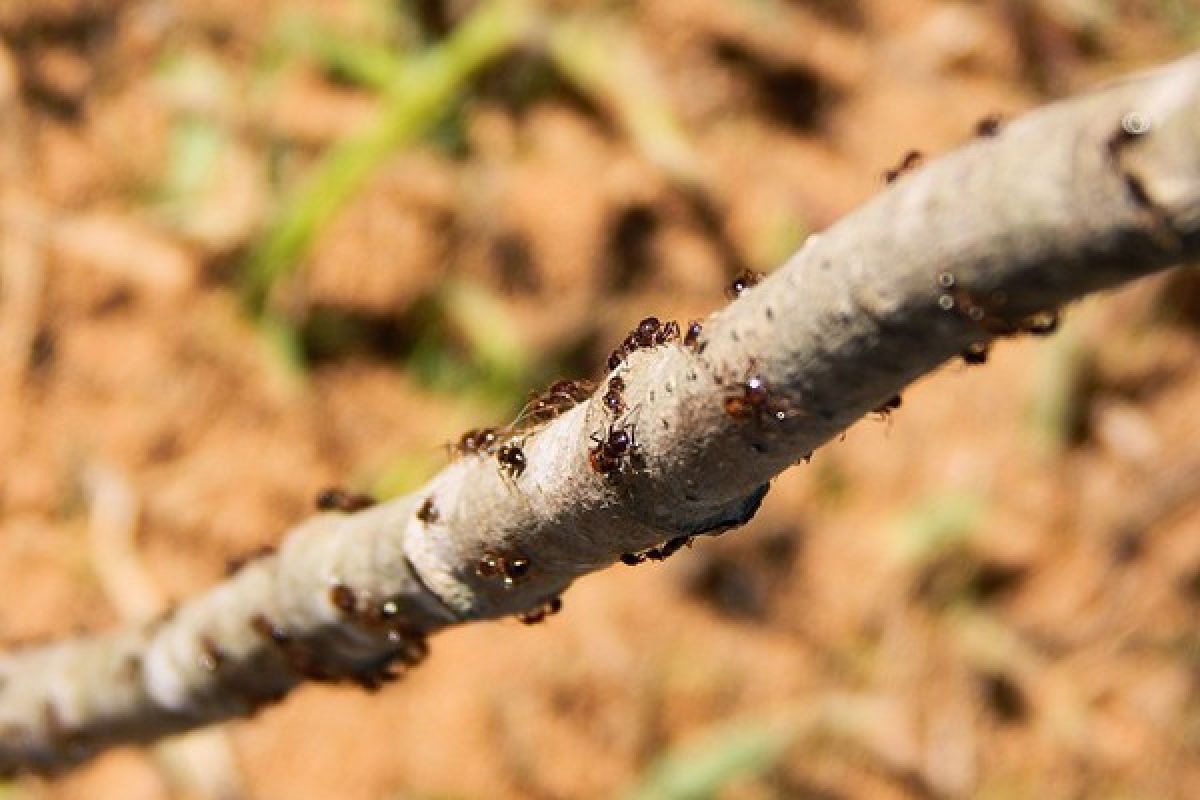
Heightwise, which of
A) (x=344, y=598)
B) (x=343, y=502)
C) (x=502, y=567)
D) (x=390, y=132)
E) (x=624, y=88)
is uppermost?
(x=624, y=88)

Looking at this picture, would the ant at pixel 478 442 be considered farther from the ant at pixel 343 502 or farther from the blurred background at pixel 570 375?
the blurred background at pixel 570 375

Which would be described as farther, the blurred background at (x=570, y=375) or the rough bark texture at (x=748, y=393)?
the blurred background at (x=570, y=375)

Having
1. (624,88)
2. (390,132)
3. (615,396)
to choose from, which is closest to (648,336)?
(615,396)

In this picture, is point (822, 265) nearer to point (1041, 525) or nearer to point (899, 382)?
point (899, 382)

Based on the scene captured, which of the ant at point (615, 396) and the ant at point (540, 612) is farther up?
the ant at point (540, 612)

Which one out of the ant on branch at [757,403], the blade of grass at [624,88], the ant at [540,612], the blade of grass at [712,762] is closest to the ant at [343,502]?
the ant at [540,612]

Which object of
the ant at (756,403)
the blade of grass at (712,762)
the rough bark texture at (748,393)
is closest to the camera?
the rough bark texture at (748,393)

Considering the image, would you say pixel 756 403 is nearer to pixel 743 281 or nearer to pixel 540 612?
pixel 743 281
